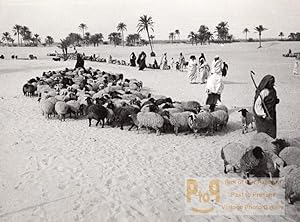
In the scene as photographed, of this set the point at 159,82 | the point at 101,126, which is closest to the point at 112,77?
the point at 159,82

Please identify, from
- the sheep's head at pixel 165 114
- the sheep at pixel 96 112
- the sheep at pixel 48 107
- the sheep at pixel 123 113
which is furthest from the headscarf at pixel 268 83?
the sheep at pixel 48 107

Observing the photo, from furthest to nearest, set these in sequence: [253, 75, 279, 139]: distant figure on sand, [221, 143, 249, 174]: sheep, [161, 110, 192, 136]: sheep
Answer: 1. [161, 110, 192, 136]: sheep
2. [253, 75, 279, 139]: distant figure on sand
3. [221, 143, 249, 174]: sheep

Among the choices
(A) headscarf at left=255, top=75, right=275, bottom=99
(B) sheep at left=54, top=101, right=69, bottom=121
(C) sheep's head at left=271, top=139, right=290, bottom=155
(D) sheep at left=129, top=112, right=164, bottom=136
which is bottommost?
(C) sheep's head at left=271, top=139, right=290, bottom=155

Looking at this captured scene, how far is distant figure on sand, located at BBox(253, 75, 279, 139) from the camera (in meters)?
7.52

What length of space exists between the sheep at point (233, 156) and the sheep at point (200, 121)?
2406 millimetres

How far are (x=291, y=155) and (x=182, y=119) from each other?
3.53 meters

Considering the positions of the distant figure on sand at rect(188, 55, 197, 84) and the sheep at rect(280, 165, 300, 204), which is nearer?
the sheep at rect(280, 165, 300, 204)

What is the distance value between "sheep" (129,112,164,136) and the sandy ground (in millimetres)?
277

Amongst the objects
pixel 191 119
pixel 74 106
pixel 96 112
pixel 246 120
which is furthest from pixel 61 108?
pixel 246 120

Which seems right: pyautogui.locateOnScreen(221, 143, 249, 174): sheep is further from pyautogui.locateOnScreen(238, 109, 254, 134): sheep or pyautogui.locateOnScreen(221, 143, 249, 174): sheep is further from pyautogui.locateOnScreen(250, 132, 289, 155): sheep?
pyautogui.locateOnScreen(238, 109, 254, 134): sheep

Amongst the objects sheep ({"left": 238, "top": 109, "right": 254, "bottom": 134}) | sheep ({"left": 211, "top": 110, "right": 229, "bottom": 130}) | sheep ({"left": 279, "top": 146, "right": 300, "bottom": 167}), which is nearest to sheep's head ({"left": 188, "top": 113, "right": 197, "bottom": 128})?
sheep ({"left": 211, "top": 110, "right": 229, "bottom": 130})

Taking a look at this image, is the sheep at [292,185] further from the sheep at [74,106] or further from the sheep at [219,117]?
the sheep at [74,106]

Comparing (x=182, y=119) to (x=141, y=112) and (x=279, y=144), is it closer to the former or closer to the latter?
(x=141, y=112)

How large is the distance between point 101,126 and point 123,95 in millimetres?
2870
